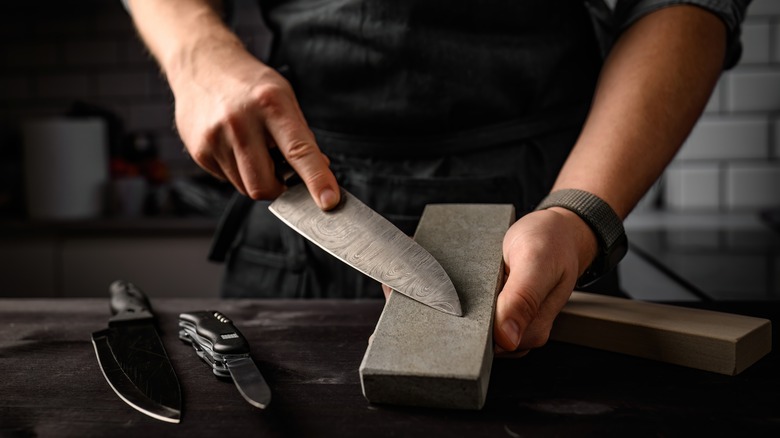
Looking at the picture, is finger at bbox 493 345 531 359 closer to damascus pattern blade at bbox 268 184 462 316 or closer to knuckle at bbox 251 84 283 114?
damascus pattern blade at bbox 268 184 462 316

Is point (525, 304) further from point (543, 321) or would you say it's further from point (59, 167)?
point (59, 167)

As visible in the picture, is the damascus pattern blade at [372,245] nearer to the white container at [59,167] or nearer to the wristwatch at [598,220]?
the wristwatch at [598,220]

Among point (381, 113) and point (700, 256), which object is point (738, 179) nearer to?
point (700, 256)

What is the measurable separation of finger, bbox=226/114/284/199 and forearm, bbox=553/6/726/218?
0.95 ft

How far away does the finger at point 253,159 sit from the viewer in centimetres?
64

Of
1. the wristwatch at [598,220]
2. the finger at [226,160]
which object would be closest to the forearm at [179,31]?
the finger at [226,160]

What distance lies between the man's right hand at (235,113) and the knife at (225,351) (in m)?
0.14

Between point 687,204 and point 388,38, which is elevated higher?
point 388,38

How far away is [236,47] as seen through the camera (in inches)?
28.9

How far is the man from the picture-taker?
688mm

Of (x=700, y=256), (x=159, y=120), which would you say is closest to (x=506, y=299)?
(x=700, y=256)

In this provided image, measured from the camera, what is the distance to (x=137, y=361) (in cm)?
56

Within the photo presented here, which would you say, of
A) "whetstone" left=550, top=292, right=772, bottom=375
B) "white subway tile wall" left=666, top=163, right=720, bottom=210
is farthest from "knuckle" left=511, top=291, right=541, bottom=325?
"white subway tile wall" left=666, top=163, right=720, bottom=210

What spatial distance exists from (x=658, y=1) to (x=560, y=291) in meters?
0.40
